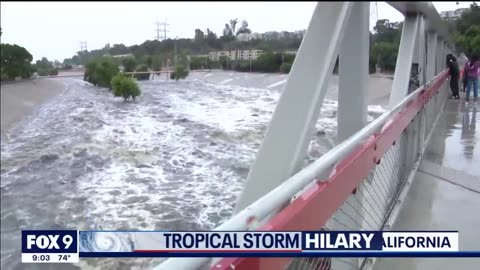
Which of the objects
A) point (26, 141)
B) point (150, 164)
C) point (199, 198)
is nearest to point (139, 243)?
point (199, 198)

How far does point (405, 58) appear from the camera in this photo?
3971mm

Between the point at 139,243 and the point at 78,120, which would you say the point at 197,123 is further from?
the point at 139,243

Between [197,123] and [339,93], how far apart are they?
16015mm

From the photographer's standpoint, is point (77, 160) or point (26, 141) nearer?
point (77, 160)

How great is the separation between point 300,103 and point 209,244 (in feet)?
2.43

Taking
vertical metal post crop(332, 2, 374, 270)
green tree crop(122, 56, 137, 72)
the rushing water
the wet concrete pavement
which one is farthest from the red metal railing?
green tree crop(122, 56, 137, 72)

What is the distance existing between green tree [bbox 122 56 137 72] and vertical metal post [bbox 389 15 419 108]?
2.48 m

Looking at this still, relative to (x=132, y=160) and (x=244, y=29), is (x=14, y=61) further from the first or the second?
(x=132, y=160)

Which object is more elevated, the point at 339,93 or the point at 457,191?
the point at 339,93

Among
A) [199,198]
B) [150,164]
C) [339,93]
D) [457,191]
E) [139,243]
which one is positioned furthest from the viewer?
[150,164]

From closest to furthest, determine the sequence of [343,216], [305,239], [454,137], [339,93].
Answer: [305,239] < [343,216] < [339,93] < [454,137]

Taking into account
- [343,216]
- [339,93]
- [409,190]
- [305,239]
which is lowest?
[409,190]

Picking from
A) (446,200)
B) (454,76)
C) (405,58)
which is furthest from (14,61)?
(454,76)

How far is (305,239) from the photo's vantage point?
1068 mm
